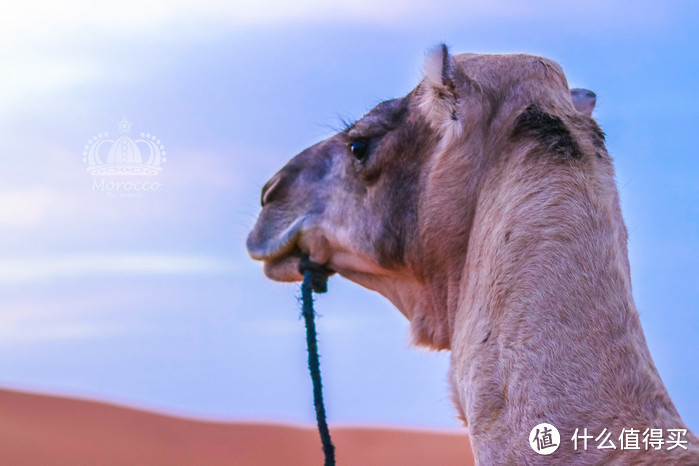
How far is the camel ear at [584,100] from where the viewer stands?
402 cm

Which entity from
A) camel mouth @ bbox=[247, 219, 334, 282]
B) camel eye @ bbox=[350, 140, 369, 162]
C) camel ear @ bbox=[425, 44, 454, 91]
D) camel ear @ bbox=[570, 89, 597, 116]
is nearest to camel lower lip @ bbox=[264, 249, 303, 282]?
camel mouth @ bbox=[247, 219, 334, 282]

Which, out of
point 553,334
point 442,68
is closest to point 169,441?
point 442,68

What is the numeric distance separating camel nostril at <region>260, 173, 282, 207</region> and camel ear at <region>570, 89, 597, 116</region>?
1323mm

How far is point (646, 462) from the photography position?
240 centimetres

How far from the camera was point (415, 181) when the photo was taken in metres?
3.54

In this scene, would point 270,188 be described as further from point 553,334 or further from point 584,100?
point 553,334

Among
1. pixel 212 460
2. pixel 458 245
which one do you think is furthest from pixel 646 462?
pixel 212 460

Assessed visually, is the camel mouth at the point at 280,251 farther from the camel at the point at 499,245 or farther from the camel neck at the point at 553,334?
the camel neck at the point at 553,334

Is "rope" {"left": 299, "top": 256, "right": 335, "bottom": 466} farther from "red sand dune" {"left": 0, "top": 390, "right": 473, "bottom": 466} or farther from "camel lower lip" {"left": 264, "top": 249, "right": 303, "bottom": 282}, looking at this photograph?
"red sand dune" {"left": 0, "top": 390, "right": 473, "bottom": 466}

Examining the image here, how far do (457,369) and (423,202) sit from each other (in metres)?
0.64

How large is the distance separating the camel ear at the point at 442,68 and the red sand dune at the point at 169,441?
56.4 ft

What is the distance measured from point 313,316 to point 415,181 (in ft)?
2.60

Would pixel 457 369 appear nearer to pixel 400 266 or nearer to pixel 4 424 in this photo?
pixel 400 266

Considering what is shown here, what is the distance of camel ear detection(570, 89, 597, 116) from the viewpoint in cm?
402
